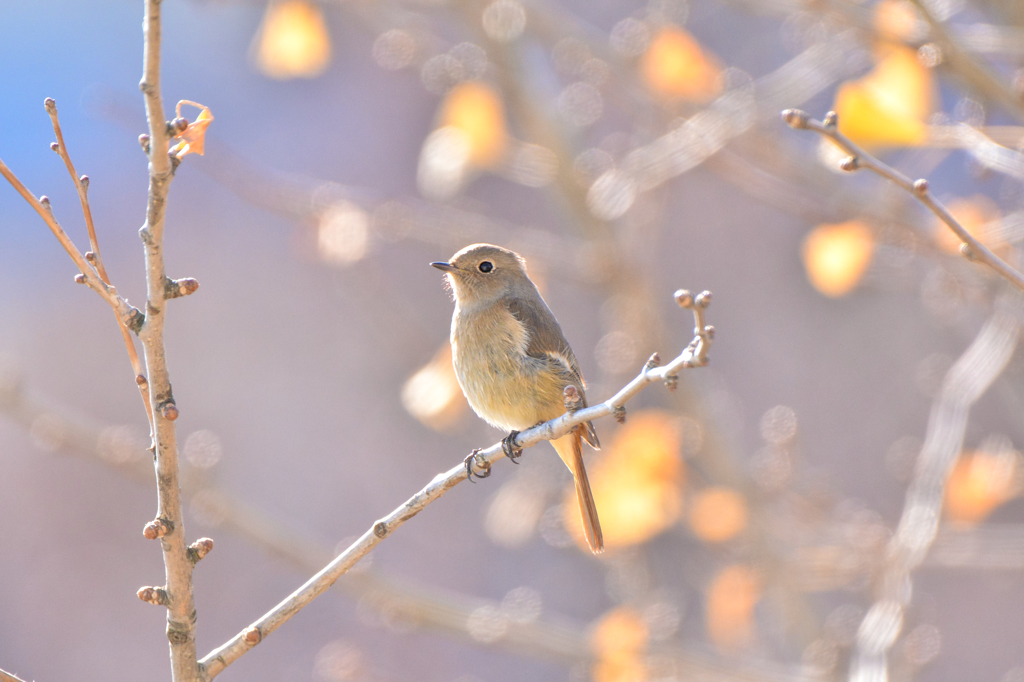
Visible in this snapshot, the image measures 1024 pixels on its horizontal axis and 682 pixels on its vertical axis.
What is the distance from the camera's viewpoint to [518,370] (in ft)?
9.26

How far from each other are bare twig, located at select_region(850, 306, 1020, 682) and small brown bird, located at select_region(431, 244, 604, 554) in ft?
3.54

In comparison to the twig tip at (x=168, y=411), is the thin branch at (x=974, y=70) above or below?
above

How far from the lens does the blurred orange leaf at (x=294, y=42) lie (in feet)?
11.8

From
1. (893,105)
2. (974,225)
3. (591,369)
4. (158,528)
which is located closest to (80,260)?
(158,528)

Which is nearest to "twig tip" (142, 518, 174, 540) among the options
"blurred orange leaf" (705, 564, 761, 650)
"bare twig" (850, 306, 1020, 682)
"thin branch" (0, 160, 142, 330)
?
"thin branch" (0, 160, 142, 330)

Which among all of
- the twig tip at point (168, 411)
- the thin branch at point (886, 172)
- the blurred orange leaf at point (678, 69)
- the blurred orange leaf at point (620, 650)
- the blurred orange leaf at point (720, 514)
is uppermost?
the blurred orange leaf at point (678, 69)

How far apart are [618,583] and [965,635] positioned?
360 centimetres

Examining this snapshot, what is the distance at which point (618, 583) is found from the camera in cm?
468

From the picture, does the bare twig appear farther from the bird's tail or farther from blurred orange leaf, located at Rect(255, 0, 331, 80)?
blurred orange leaf, located at Rect(255, 0, 331, 80)

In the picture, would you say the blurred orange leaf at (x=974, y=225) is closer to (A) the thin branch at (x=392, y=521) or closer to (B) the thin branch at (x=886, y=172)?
(B) the thin branch at (x=886, y=172)

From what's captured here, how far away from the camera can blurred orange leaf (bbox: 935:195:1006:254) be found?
2787 millimetres

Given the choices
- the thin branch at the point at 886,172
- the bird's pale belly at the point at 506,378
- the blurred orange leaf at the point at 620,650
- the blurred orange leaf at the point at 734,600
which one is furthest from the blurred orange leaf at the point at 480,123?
the thin branch at the point at 886,172

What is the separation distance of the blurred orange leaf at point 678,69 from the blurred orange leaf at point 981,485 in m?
1.76

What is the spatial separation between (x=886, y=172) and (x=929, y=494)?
215 centimetres
